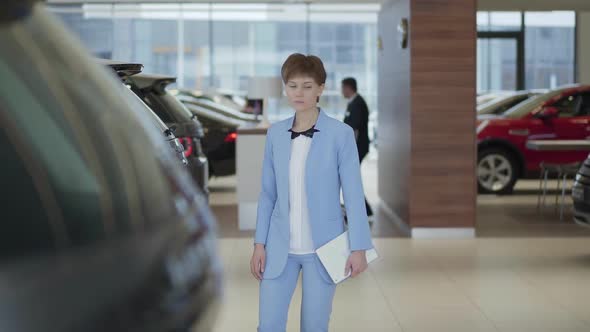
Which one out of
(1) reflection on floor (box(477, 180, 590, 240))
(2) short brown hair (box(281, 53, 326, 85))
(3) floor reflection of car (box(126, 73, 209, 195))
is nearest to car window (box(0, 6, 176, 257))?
(2) short brown hair (box(281, 53, 326, 85))

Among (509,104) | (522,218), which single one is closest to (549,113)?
(509,104)

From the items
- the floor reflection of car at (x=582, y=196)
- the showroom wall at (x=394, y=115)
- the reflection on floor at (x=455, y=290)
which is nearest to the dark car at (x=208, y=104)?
the showroom wall at (x=394, y=115)

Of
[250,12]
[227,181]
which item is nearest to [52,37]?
[227,181]

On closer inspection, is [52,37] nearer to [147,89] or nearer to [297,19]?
[147,89]

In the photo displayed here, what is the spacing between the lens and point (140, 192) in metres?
1.15

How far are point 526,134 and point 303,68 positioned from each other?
912 centimetres

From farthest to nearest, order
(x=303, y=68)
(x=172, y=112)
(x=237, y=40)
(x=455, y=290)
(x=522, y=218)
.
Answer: (x=237, y=40), (x=522, y=218), (x=172, y=112), (x=455, y=290), (x=303, y=68)

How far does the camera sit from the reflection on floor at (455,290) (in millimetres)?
5223

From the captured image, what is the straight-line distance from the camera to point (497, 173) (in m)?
12.1

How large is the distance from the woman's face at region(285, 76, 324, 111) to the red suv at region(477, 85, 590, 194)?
8841 millimetres

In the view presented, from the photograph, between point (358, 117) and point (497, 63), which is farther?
point (497, 63)

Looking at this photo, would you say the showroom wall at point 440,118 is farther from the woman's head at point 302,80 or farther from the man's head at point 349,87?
the woman's head at point 302,80

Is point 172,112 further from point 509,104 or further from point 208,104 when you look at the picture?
point 509,104

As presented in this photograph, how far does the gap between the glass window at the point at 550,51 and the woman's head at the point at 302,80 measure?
17.3m
